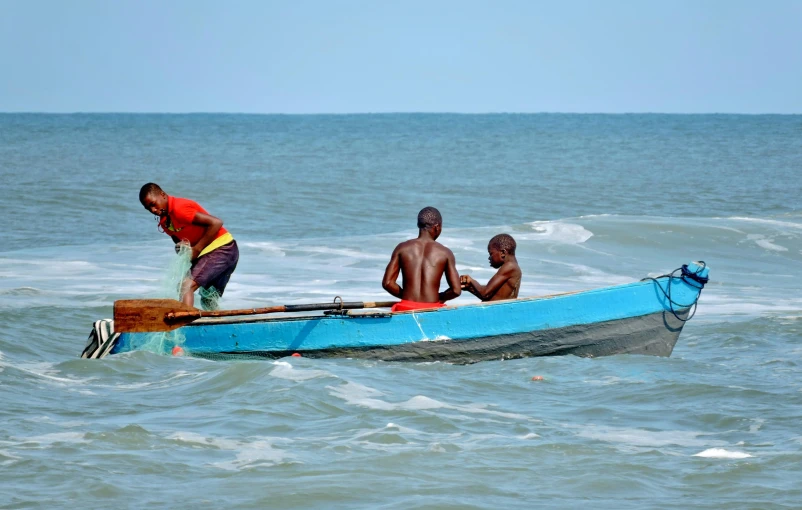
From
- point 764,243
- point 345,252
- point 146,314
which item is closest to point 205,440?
point 146,314

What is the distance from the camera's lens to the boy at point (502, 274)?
8859mm

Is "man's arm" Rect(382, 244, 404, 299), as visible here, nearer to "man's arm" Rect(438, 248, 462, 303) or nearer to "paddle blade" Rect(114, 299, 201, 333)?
"man's arm" Rect(438, 248, 462, 303)

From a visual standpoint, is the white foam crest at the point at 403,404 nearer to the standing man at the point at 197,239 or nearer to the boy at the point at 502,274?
the boy at the point at 502,274

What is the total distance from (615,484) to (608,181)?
92.3 feet

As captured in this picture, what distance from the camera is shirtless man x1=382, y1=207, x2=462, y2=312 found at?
27.9ft

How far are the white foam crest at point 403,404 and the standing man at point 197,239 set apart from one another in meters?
1.73

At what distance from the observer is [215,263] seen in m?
8.84

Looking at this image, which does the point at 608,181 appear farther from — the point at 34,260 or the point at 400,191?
the point at 34,260

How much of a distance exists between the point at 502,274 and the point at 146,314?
9.27ft

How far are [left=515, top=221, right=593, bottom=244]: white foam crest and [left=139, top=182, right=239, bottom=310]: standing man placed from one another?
10.2m

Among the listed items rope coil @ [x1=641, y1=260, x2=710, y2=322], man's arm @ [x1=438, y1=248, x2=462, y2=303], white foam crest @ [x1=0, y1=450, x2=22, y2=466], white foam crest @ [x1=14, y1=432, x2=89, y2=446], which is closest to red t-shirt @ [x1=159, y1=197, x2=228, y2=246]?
man's arm @ [x1=438, y1=248, x2=462, y2=303]

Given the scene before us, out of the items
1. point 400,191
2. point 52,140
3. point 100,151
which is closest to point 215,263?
point 400,191

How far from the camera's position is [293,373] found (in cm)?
816

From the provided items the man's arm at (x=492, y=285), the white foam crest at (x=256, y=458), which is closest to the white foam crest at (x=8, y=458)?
the white foam crest at (x=256, y=458)
